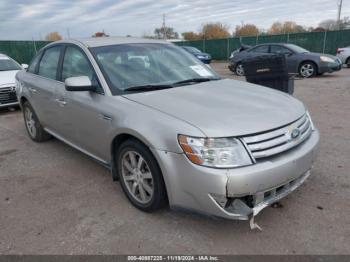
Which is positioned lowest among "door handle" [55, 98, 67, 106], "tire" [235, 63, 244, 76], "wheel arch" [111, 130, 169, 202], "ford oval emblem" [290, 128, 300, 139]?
"tire" [235, 63, 244, 76]

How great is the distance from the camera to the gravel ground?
8.30 ft

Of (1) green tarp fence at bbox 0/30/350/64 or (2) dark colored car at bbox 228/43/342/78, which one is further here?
(1) green tarp fence at bbox 0/30/350/64

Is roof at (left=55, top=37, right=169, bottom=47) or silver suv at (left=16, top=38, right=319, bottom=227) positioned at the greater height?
roof at (left=55, top=37, right=169, bottom=47)

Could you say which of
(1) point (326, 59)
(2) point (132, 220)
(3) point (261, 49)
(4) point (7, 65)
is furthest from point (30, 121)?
(1) point (326, 59)

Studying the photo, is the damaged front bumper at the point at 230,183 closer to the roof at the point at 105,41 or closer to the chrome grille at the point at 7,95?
the roof at the point at 105,41

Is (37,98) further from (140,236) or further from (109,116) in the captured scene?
(140,236)

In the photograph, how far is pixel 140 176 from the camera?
9.59 feet

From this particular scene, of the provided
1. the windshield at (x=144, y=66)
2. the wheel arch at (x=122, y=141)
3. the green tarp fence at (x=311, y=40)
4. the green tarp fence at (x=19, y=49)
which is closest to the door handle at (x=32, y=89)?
the windshield at (x=144, y=66)

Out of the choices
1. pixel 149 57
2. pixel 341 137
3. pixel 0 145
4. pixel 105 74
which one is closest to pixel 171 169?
pixel 105 74

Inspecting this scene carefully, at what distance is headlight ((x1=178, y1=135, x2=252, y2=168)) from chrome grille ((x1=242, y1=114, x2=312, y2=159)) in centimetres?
8

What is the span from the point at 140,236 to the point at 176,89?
1.47m

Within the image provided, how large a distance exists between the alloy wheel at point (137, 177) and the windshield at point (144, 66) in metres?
0.69

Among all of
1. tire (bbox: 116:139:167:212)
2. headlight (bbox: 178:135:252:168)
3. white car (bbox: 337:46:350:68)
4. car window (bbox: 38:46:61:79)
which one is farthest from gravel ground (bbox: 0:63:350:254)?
white car (bbox: 337:46:350:68)

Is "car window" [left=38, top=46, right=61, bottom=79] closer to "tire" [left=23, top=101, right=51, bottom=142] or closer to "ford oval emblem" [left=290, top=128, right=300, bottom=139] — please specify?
"tire" [left=23, top=101, right=51, bottom=142]
